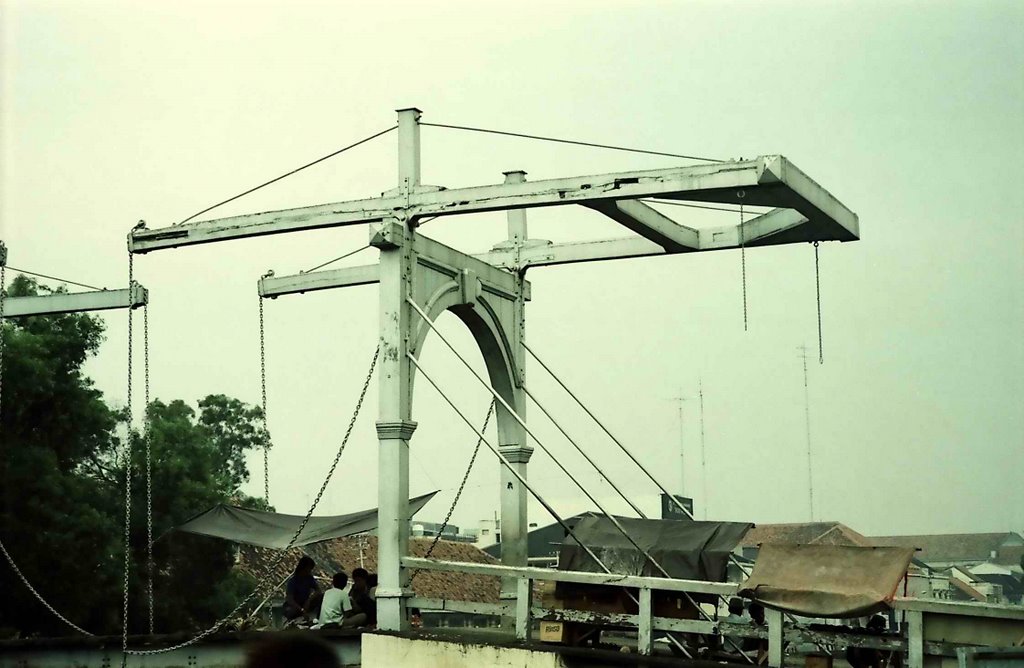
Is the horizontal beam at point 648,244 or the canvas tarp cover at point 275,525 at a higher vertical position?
the horizontal beam at point 648,244

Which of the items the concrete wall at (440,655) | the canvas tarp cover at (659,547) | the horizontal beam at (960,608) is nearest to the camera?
the horizontal beam at (960,608)

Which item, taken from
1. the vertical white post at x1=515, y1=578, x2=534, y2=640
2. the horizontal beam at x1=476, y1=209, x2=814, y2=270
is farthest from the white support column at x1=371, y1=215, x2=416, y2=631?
the horizontal beam at x1=476, y1=209, x2=814, y2=270

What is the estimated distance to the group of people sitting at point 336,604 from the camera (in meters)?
14.9

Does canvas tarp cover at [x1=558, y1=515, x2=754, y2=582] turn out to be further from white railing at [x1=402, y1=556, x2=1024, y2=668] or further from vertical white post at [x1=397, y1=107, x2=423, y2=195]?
vertical white post at [x1=397, y1=107, x2=423, y2=195]

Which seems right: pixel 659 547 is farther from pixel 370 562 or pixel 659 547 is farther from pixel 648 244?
pixel 370 562

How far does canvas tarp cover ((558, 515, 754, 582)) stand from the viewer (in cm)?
1349

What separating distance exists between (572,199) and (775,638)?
4.61 metres

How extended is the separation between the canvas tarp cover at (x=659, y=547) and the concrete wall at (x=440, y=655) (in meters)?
1.79

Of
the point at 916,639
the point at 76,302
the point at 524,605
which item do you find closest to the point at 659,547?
the point at 524,605

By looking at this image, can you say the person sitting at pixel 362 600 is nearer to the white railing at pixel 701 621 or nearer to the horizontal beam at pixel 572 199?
the white railing at pixel 701 621

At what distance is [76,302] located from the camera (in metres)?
17.1

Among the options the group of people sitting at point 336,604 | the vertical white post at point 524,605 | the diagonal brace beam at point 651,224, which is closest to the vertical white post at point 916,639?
the vertical white post at point 524,605

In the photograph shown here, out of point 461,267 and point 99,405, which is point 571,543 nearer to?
point 461,267

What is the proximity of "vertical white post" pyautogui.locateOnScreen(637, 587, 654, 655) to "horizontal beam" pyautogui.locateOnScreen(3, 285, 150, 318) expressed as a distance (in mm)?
7603
